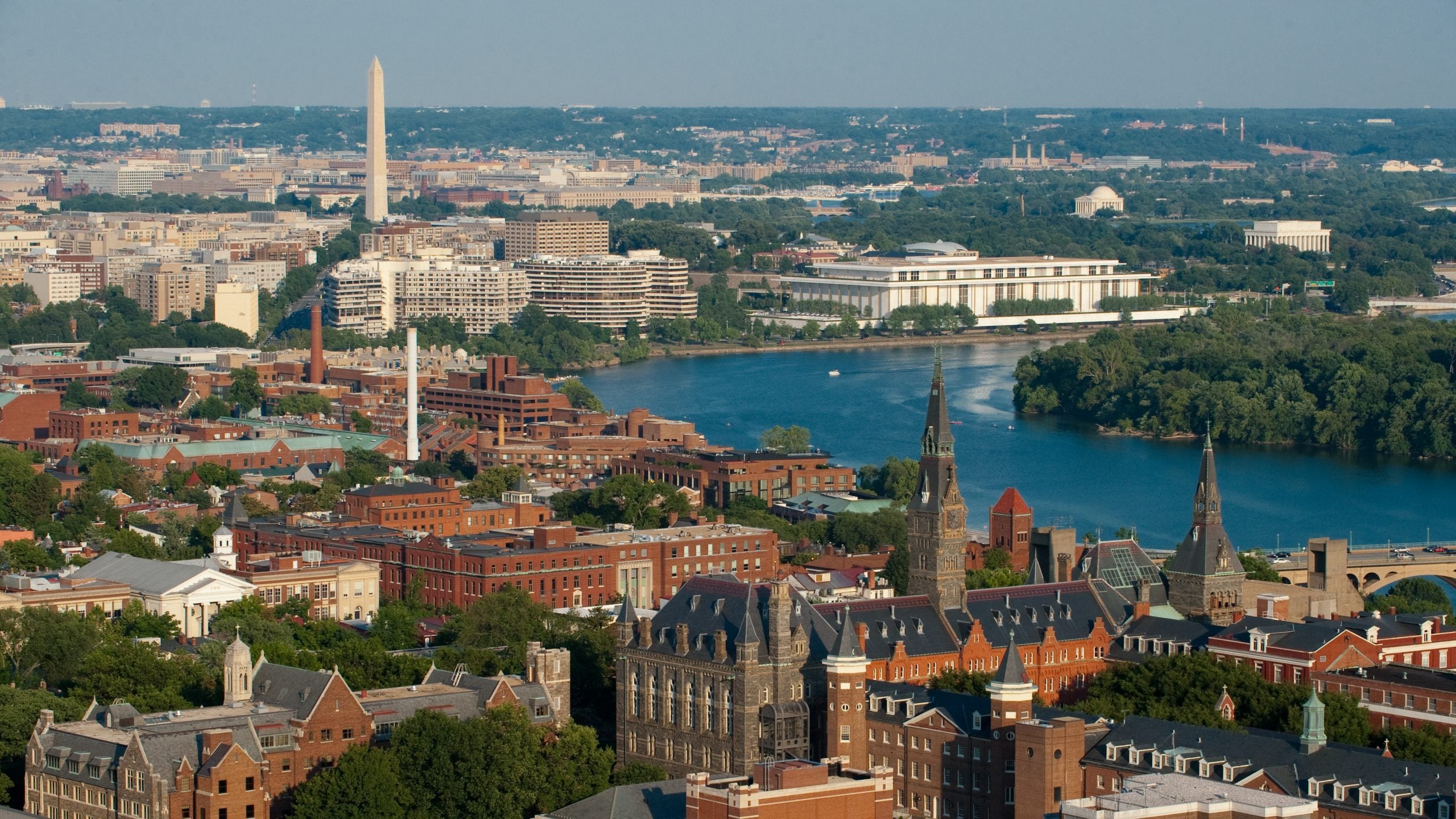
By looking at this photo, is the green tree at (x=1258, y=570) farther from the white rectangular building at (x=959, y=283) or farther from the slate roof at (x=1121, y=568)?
the white rectangular building at (x=959, y=283)

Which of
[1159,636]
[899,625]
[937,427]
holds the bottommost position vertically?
[1159,636]

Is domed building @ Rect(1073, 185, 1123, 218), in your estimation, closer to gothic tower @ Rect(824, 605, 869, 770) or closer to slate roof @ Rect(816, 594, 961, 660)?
slate roof @ Rect(816, 594, 961, 660)

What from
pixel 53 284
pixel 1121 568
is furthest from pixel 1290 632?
pixel 53 284

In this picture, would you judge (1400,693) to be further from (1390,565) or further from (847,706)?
(1390,565)

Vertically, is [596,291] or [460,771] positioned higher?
[460,771]

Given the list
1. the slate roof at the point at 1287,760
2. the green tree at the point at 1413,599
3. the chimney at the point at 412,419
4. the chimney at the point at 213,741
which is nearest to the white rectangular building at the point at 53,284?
the chimney at the point at 412,419

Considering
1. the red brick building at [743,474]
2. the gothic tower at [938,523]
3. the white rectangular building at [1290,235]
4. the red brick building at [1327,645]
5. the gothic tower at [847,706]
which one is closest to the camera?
the gothic tower at [847,706]

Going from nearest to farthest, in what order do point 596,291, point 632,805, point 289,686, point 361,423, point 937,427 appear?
point 632,805, point 289,686, point 937,427, point 361,423, point 596,291

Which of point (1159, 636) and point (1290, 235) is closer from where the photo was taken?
point (1159, 636)
